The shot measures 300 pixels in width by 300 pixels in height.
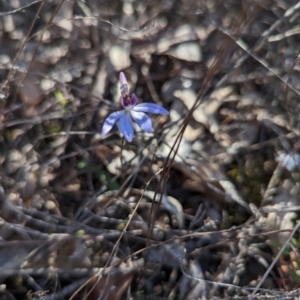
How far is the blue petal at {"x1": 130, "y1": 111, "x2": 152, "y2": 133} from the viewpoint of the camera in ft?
4.63

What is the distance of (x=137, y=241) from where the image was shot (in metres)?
1.64

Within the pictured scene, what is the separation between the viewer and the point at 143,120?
1.42 metres

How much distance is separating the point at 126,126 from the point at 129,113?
63 millimetres

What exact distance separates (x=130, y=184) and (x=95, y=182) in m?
0.11

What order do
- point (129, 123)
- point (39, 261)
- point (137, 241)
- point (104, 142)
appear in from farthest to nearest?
point (104, 142) < point (137, 241) < point (39, 261) < point (129, 123)

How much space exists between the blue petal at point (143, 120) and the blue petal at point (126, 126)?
0.06ft

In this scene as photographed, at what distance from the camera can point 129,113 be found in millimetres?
1458

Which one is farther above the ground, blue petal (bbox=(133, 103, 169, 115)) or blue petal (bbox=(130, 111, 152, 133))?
blue petal (bbox=(133, 103, 169, 115))

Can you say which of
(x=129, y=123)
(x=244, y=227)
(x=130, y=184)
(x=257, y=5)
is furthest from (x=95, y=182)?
(x=257, y=5)

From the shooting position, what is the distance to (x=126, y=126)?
1.41 metres

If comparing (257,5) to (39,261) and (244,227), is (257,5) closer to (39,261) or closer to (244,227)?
(244,227)

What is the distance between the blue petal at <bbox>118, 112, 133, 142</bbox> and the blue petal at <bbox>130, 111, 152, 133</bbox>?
2 cm

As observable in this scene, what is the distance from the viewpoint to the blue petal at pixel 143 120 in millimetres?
1410

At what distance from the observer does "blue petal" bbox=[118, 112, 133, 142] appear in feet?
4.46
